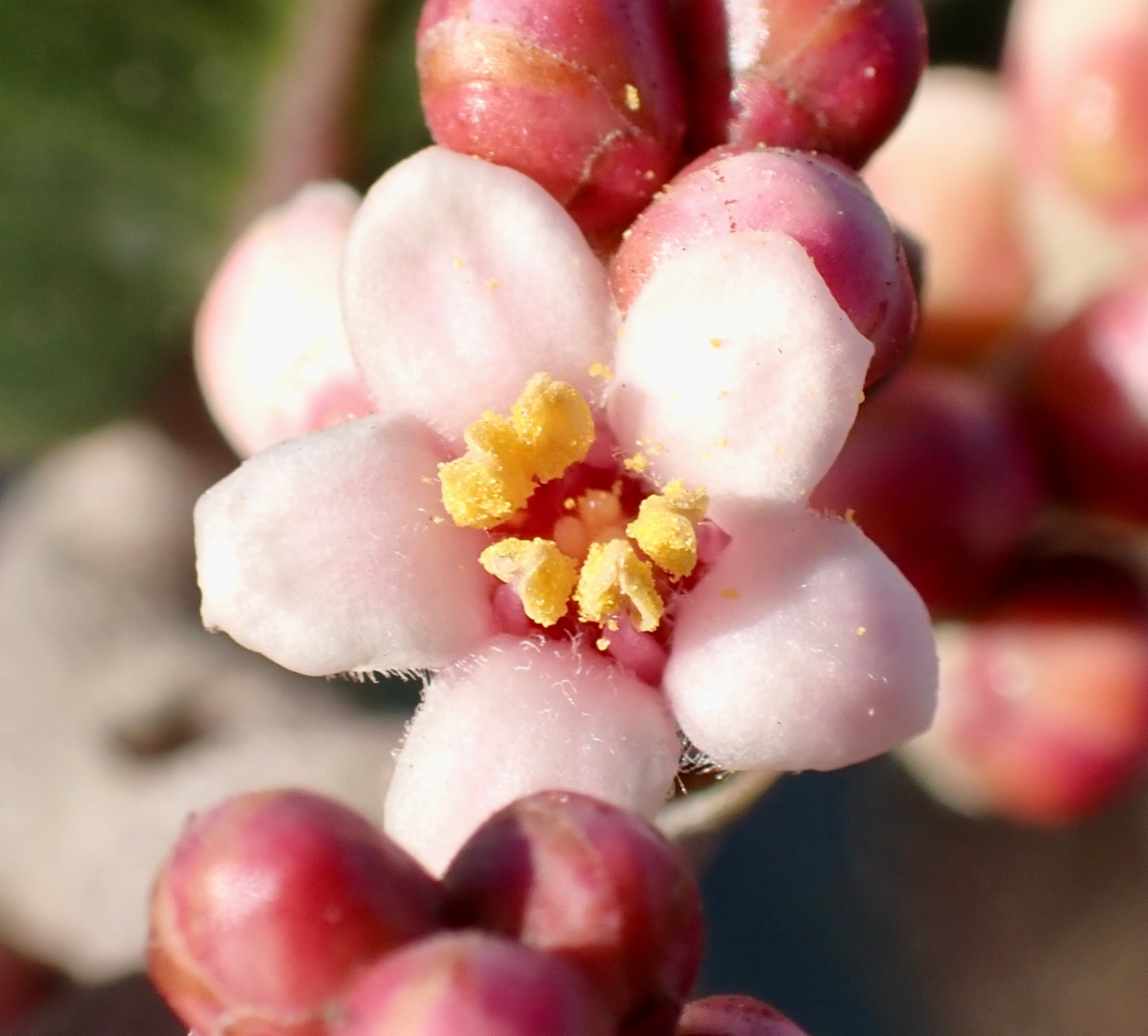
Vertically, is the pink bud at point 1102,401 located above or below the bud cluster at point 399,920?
below

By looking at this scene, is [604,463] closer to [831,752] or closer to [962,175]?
[831,752]

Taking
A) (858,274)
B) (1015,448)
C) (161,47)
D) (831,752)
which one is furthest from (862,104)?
(161,47)

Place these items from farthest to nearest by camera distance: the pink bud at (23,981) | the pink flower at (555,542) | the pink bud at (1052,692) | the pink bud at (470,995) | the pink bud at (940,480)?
the pink bud at (23,981), the pink bud at (1052,692), the pink bud at (940,480), the pink flower at (555,542), the pink bud at (470,995)

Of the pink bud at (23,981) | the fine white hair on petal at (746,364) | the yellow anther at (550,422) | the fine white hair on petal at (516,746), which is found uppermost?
the fine white hair on petal at (746,364)

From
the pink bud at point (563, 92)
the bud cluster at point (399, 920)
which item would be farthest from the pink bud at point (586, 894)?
the pink bud at point (563, 92)

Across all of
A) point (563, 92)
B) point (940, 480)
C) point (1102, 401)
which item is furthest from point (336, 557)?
point (1102, 401)

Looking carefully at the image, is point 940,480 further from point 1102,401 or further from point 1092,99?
point 1092,99

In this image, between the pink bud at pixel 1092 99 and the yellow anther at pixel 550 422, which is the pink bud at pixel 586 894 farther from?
the pink bud at pixel 1092 99

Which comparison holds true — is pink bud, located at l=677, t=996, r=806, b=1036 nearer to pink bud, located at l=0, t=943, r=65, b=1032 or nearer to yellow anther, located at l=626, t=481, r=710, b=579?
yellow anther, located at l=626, t=481, r=710, b=579
